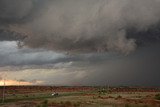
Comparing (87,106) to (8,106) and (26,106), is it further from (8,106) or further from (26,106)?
(8,106)

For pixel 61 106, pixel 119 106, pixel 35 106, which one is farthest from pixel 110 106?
pixel 35 106

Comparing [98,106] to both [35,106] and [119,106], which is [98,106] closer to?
[119,106]

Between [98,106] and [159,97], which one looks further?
[159,97]

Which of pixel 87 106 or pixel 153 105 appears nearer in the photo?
pixel 87 106

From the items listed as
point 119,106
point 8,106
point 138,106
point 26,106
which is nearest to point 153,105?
point 138,106

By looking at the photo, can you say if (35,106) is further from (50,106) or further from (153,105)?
(153,105)

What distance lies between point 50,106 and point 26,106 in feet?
19.8

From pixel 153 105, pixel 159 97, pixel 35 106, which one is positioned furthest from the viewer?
pixel 159 97

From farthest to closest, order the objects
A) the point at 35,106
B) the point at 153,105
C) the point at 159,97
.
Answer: the point at 159,97, the point at 153,105, the point at 35,106

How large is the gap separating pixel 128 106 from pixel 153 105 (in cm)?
912

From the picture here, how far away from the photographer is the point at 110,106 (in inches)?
2867

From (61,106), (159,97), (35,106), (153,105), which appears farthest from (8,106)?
(159,97)

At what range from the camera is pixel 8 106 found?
73.5m

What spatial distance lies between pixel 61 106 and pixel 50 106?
2795mm
